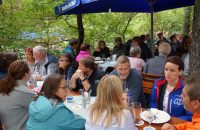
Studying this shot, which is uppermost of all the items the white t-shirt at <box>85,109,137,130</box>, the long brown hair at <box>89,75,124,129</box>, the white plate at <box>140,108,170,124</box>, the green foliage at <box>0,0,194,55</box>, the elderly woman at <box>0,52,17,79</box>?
the green foliage at <box>0,0,194,55</box>

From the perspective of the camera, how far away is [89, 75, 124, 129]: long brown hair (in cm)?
217

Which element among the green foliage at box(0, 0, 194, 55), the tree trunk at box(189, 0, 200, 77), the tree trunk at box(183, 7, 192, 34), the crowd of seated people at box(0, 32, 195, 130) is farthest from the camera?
the tree trunk at box(183, 7, 192, 34)

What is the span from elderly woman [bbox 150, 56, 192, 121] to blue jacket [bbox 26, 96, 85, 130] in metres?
1.13

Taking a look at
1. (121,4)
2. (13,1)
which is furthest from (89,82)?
(13,1)

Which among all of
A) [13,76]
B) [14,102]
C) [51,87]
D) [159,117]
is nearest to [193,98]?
[159,117]

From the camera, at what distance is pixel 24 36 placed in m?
8.94

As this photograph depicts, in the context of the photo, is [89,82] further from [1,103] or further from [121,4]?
[121,4]

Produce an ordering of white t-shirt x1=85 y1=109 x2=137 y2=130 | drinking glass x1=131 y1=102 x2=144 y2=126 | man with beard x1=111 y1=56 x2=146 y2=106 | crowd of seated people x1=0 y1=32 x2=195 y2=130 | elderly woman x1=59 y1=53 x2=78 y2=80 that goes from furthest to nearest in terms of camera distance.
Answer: elderly woman x1=59 y1=53 x2=78 y2=80, man with beard x1=111 y1=56 x2=146 y2=106, drinking glass x1=131 y1=102 x2=144 y2=126, crowd of seated people x1=0 y1=32 x2=195 y2=130, white t-shirt x1=85 y1=109 x2=137 y2=130

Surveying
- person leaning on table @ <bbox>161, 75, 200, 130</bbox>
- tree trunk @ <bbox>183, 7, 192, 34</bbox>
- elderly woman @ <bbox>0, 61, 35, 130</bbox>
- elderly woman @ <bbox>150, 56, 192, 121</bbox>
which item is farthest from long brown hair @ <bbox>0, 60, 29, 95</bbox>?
tree trunk @ <bbox>183, 7, 192, 34</bbox>

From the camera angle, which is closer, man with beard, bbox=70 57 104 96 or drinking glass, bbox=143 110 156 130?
drinking glass, bbox=143 110 156 130

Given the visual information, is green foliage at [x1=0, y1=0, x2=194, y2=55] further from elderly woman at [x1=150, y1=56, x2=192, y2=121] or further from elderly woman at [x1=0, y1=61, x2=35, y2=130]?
elderly woman at [x1=150, y1=56, x2=192, y2=121]

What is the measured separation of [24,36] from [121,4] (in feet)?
10.4

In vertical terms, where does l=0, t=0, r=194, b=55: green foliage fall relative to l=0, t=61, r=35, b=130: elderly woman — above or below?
above

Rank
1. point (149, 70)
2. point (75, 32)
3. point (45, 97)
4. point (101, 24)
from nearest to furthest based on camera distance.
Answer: point (45, 97), point (149, 70), point (75, 32), point (101, 24)
